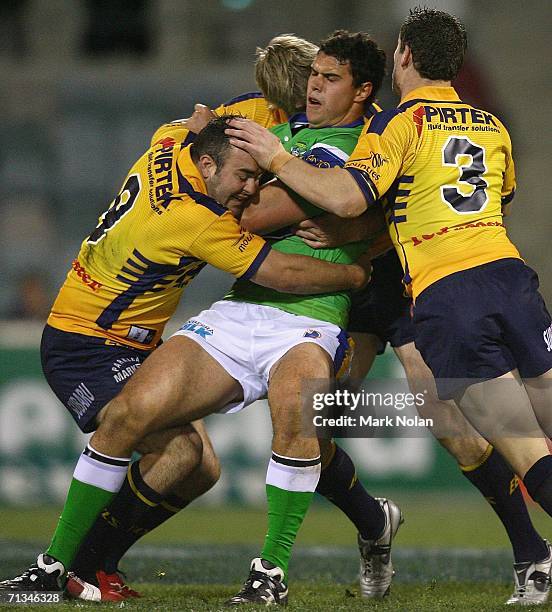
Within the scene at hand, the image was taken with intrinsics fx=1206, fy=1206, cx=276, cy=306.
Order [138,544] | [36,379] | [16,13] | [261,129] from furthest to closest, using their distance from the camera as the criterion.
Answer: [16,13] < [36,379] < [138,544] < [261,129]

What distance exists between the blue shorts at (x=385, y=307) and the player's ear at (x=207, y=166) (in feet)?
3.35

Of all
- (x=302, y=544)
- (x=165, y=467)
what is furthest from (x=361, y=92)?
(x=302, y=544)

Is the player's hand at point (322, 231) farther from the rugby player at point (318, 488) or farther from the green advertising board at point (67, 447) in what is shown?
the green advertising board at point (67, 447)

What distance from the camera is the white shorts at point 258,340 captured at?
16.7 feet

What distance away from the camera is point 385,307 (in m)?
5.65

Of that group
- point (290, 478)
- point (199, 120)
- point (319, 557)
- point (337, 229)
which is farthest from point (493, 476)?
point (319, 557)

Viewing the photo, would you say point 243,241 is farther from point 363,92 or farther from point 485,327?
point 485,327

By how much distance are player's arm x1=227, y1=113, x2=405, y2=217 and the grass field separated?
1.56 meters

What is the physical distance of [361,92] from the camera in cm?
523

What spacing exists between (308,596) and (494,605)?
89 centimetres

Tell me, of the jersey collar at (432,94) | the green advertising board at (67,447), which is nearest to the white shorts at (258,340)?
the jersey collar at (432,94)

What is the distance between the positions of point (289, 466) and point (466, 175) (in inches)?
53.6

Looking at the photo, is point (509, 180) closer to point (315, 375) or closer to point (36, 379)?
point (315, 375)

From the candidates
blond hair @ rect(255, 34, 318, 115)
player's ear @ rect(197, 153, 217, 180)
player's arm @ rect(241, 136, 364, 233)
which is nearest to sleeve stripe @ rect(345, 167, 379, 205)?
player's arm @ rect(241, 136, 364, 233)
